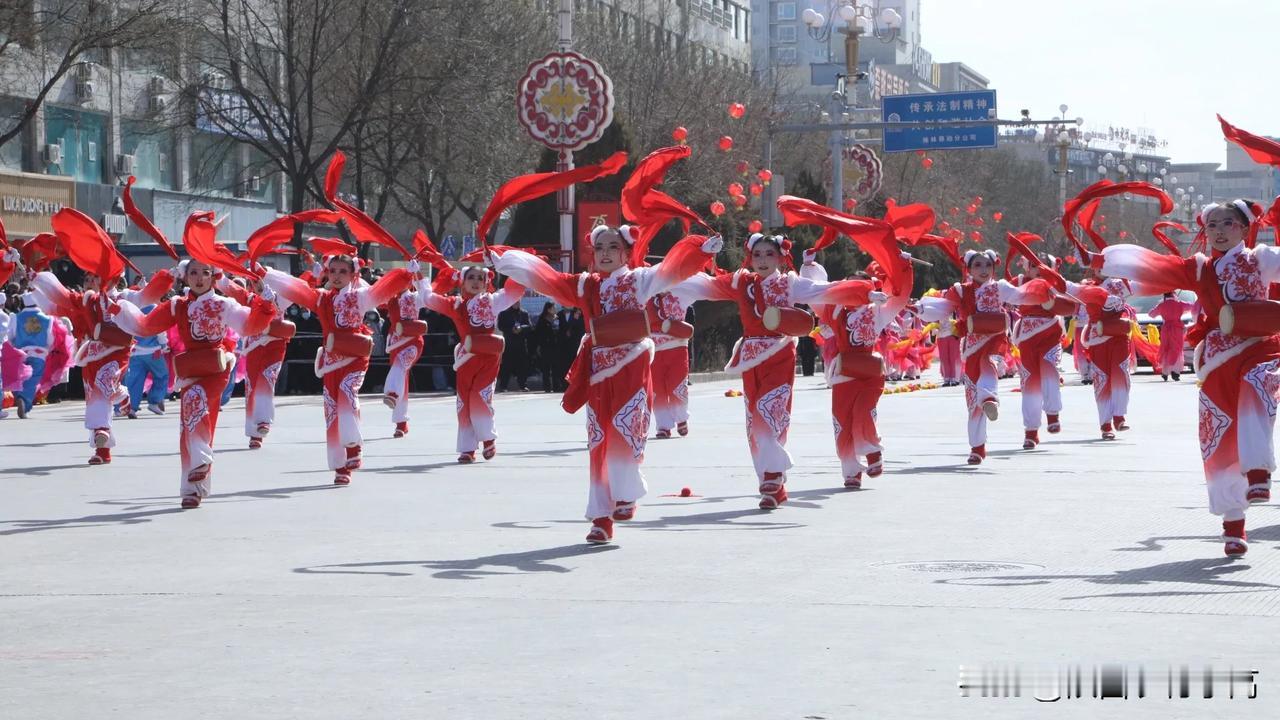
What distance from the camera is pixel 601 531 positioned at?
36.4ft

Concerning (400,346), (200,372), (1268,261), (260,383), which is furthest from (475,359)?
(1268,261)

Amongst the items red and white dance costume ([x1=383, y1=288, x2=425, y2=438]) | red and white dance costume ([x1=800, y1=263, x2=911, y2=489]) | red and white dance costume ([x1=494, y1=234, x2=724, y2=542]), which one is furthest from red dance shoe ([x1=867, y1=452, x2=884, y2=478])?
red and white dance costume ([x1=383, y1=288, x2=425, y2=438])

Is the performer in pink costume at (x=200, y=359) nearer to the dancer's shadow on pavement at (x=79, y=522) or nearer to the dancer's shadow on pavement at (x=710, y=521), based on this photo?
the dancer's shadow on pavement at (x=79, y=522)

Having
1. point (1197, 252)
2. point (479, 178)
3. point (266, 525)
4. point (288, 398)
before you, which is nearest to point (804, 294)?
point (1197, 252)

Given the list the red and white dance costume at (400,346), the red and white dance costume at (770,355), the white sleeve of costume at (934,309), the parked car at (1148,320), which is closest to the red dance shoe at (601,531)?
the red and white dance costume at (770,355)

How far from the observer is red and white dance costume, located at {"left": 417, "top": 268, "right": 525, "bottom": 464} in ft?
58.0

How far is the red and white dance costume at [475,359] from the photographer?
17.7 metres

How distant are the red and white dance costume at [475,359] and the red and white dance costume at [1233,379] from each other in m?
7.89

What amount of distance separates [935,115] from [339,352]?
111 ft

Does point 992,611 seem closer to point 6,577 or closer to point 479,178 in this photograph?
point 6,577

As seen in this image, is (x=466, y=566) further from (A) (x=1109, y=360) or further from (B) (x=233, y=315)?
(A) (x=1109, y=360)

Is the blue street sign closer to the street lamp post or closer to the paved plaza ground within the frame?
the street lamp post

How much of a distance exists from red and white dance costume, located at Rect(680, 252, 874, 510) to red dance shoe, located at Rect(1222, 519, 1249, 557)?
356 cm

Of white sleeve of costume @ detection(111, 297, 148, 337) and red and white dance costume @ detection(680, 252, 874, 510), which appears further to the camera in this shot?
white sleeve of costume @ detection(111, 297, 148, 337)
